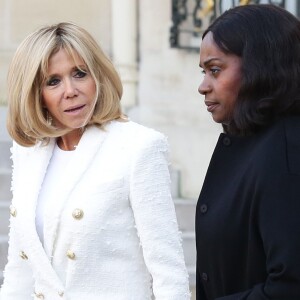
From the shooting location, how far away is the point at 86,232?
9.97 feet

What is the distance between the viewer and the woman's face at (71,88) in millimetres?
3133

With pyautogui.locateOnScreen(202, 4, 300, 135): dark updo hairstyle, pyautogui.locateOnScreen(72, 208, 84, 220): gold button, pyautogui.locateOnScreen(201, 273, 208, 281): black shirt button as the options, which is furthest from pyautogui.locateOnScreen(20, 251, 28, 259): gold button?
pyautogui.locateOnScreen(202, 4, 300, 135): dark updo hairstyle

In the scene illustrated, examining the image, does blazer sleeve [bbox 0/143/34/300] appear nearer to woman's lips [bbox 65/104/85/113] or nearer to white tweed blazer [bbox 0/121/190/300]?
white tweed blazer [bbox 0/121/190/300]

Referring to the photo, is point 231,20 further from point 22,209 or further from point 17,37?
point 17,37

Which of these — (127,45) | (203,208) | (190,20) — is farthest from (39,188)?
(127,45)

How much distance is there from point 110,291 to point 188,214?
12.9ft

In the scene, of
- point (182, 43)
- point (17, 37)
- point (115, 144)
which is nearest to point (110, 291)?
point (115, 144)

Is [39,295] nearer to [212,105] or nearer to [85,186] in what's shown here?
[85,186]

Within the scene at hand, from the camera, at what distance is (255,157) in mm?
2689

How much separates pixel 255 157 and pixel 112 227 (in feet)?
1.84

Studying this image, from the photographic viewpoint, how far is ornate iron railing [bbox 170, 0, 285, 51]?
7.40 metres

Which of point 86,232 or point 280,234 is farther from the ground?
point 280,234

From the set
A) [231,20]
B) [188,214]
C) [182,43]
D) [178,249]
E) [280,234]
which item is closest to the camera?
[280,234]

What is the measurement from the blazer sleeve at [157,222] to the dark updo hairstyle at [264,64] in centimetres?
37
